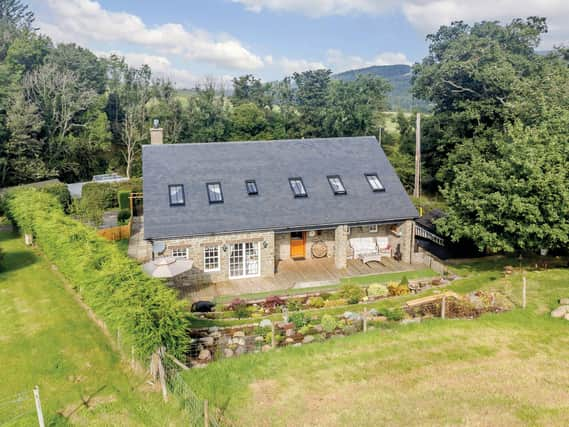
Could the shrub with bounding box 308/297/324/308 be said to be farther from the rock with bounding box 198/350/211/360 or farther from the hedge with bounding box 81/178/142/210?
the hedge with bounding box 81/178/142/210

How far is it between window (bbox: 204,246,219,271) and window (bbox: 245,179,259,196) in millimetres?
3307

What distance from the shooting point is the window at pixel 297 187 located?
24061mm

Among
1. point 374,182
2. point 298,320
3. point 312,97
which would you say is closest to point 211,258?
point 298,320

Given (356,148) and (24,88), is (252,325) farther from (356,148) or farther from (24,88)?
(24,88)

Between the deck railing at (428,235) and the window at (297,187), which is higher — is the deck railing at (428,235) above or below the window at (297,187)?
below

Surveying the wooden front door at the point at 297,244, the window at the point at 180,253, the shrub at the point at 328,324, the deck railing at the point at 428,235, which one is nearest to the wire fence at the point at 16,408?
the shrub at the point at 328,324

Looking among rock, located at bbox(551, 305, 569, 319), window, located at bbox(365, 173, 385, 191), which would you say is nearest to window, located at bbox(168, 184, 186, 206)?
window, located at bbox(365, 173, 385, 191)

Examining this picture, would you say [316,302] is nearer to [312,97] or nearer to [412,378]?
[412,378]

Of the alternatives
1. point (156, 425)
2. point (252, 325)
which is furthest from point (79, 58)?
point (156, 425)

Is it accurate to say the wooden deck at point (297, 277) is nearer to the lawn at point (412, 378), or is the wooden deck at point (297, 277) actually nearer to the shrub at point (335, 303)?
the shrub at point (335, 303)

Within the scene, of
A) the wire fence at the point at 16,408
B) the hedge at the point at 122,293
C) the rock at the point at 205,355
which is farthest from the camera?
the rock at the point at 205,355

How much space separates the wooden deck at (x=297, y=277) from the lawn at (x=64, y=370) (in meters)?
5.16

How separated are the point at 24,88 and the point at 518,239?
158 feet

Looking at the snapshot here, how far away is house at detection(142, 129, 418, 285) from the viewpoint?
858 inches
